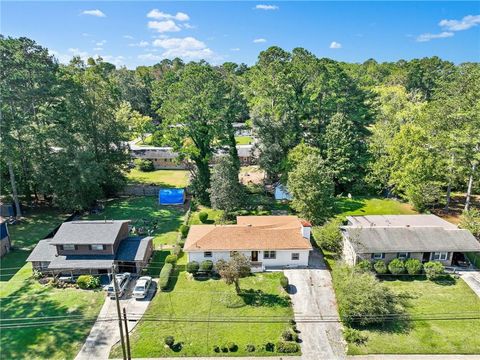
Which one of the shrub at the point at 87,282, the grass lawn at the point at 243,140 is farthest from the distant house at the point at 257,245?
the grass lawn at the point at 243,140

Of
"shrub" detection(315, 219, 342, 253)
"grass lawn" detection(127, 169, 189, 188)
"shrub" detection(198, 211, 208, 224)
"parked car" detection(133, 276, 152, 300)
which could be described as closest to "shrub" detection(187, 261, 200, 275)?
"parked car" detection(133, 276, 152, 300)

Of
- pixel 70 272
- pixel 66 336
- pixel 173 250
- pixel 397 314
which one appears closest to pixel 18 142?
pixel 70 272

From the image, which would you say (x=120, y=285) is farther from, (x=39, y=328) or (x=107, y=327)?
(x=39, y=328)

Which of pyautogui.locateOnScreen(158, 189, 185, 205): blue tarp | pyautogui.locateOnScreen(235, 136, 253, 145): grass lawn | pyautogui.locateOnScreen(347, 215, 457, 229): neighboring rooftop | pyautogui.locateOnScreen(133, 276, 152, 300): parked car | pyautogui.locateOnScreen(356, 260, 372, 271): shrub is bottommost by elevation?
pyautogui.locateOnScreen(133, 276, 152, 300): parked car

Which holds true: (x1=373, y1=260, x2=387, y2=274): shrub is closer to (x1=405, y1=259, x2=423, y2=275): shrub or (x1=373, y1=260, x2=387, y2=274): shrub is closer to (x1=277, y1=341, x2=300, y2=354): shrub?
(x1=405, y1=259, x2=423, y2=275): shrub

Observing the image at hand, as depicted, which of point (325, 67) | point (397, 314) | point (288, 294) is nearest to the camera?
point (397, 314)

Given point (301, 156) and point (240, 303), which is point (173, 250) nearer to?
point (240, 303)
